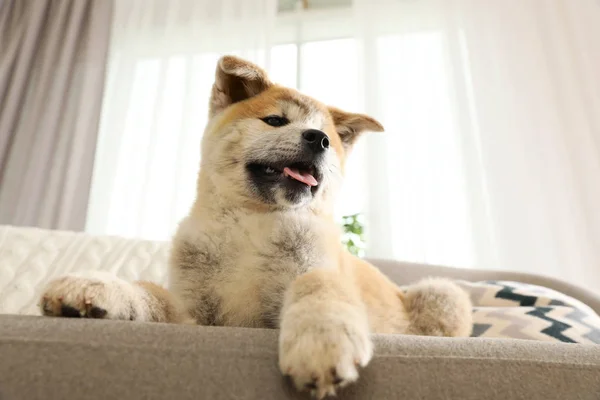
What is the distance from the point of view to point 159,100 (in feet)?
10.3

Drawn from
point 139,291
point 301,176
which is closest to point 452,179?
point 301,176

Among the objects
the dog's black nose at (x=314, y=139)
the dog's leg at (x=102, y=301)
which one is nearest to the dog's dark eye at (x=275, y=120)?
the dog's black nose at (x=314, y=139)

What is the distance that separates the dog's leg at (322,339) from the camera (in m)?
0.56

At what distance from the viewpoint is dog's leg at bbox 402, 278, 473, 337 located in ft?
3.95

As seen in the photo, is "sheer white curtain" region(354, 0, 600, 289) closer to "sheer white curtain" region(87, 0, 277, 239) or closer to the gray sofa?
"sheer white curtain" region(87, 0, 277, 239)

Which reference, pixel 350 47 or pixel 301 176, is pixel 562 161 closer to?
pixel 350 47

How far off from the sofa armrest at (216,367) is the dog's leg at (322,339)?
0.06 ft

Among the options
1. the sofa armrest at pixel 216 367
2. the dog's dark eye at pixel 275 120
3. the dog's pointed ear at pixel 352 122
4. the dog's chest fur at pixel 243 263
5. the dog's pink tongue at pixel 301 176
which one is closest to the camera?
the sofa armrest at pixel 216 367

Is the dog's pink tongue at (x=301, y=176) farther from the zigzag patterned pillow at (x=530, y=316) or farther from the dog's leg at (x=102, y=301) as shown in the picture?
the zigzag patterned pillow at (x=530, y=316)

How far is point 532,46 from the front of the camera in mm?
2928

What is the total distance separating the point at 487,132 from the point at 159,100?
2.38 meters

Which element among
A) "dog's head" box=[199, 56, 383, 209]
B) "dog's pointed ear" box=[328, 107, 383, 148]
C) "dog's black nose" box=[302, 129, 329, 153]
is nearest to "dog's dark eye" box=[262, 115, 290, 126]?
"dog's head" box=[199, 56, 383, 209]

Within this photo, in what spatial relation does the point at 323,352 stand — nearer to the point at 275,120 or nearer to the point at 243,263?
the point at 243,263

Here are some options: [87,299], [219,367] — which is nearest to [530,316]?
[219,367]
